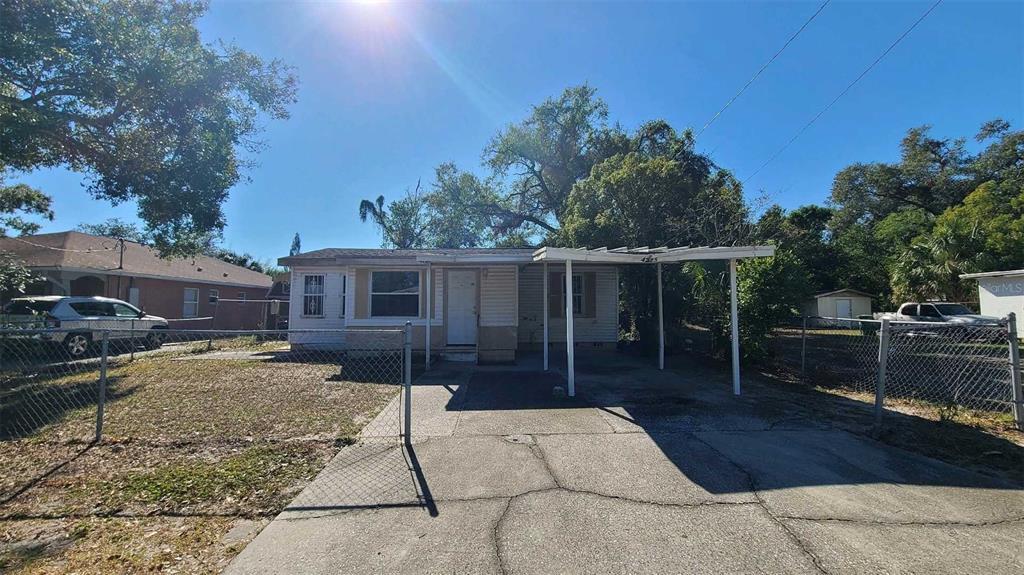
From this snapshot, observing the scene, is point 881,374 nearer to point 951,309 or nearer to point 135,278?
point 951,309

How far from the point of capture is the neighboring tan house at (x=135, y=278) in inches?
604

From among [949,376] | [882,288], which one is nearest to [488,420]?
[949,376]

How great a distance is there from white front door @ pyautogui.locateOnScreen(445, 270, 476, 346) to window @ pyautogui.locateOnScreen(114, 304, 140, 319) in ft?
35.5

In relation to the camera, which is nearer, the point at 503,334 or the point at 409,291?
the point at 503,334

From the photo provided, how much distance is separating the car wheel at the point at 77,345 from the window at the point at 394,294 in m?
7.95

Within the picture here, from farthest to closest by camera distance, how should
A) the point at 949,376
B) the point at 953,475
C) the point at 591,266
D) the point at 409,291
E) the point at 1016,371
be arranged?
the point at 591,266, the point at 409,291, the point at 949,376, the point at 1016,371, the point at 953,475

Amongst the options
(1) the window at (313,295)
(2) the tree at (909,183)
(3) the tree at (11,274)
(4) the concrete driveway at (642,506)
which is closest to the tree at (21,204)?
(3) the tree at (11,274)

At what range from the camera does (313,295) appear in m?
13.3

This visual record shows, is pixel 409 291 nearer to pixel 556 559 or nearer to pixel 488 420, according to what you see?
pixel 488 420

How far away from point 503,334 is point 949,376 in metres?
8.39

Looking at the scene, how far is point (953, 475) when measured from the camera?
407 centimetres

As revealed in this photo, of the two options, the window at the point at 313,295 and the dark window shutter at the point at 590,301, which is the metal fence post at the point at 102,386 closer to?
the window at the point at 313,295

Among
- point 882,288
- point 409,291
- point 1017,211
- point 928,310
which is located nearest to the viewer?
point 409,291

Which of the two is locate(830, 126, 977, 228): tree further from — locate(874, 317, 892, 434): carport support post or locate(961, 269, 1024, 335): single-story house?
locate(874, 317, 892, 434): carport support post
